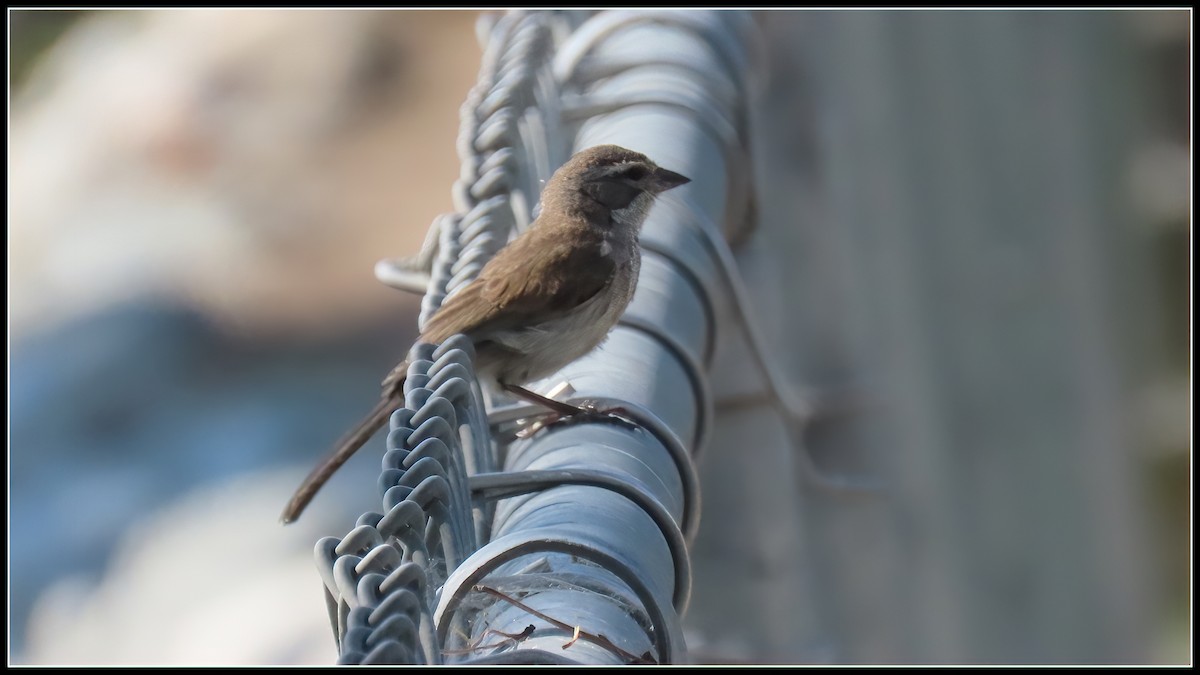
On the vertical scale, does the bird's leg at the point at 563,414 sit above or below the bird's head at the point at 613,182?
below

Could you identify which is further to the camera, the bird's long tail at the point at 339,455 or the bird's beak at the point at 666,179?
the bird's beak at the point at 666,179

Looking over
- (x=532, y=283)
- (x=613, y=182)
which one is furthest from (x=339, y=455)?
(x=613, y=182)

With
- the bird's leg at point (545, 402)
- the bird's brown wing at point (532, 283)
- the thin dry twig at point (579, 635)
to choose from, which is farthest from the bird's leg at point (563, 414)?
the thin dry twig at point (579, 635)

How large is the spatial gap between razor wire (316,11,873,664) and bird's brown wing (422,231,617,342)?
61 mm

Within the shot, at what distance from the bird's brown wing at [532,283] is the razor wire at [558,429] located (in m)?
0.06

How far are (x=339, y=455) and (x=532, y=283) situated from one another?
1.29 feet

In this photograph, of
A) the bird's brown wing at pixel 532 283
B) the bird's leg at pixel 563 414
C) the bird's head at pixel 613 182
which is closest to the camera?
the bird's leg at pixel 563 414

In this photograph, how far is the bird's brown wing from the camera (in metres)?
1.89

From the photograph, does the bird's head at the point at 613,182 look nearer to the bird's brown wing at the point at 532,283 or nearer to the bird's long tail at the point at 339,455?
the bird's brown wing at the point at 532,283

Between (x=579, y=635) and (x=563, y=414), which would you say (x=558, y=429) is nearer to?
(x=563, y=414)

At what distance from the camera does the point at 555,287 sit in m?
2.03

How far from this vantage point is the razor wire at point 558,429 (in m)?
1.02

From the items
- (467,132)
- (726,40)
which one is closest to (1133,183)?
(726,40)

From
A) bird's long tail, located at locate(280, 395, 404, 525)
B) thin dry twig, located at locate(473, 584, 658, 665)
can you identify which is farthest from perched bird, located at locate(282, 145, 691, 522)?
thin dry twig, located at locate(473, 584, 658, 665)
